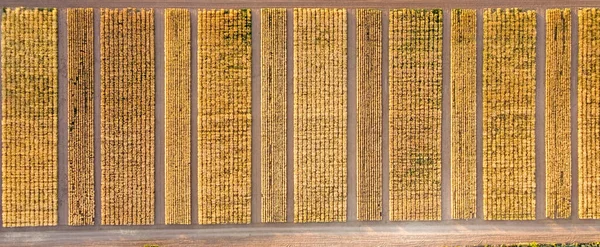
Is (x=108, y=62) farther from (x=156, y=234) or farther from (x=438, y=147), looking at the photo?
(x=438, y=147)

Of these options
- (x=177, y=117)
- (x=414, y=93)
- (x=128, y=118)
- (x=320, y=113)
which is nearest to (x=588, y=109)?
(x=414, y=93)

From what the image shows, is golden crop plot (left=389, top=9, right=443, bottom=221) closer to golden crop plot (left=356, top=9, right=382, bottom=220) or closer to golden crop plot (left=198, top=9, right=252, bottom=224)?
golden crop plot (left=356, top=9, right=382, bottom=220)

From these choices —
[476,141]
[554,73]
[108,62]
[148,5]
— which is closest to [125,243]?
[108,62]

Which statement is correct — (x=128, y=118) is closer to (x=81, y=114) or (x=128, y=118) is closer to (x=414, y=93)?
(x=81, y=114)

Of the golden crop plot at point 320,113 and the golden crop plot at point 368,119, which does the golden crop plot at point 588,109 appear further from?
the golden crop plot at point 320,113

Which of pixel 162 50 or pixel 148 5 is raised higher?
pixel 148 5

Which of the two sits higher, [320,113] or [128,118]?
[320,113]
